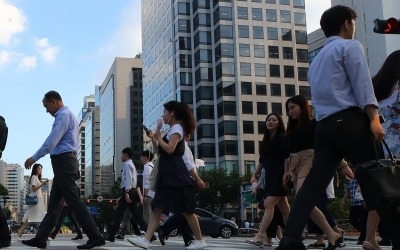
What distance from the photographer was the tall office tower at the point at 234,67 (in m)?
75.7

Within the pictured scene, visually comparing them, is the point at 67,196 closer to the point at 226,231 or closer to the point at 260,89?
the point at 226,231

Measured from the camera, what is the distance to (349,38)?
4.58 metres

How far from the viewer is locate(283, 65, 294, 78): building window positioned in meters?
79.4

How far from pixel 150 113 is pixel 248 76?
75.6 ft

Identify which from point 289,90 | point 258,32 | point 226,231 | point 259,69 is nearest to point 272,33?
point 258,32

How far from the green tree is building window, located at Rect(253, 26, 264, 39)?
83.2 ft

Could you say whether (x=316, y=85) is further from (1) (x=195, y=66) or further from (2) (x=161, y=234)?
(1) (x=195, y=66)

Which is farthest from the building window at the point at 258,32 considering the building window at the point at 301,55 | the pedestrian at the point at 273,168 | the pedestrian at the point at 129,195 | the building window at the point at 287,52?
the pedestrian at the point at 273,168

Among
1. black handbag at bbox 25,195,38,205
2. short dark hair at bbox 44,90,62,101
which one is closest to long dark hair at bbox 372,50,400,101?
short dark hair at bbox 44,90,62,101

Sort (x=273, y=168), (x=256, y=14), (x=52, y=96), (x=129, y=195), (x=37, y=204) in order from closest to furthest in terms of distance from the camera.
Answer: (x=52, y=96) → (x=273, y=168) → (x=129, y=195) → (x=37, y=204) → (x=256, y=14)

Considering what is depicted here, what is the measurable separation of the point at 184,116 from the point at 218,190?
53.9m

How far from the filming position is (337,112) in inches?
170

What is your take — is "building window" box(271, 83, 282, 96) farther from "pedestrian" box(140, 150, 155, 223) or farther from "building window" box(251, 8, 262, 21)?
"pedestrian" box(140, 150, 155, 223)

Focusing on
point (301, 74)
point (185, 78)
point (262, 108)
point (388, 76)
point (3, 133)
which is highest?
point (301, 74)
